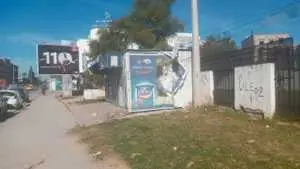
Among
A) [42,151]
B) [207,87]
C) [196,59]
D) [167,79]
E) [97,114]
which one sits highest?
[196,59]

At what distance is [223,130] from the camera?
37.0ft

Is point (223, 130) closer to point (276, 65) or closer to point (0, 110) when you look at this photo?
point (276, 65)

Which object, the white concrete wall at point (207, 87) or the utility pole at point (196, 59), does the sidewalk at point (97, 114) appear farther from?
the white concrete wall at point (207, 87)

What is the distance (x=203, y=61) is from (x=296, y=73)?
8.96 metres

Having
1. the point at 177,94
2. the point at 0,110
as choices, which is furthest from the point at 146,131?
the point at 0,110

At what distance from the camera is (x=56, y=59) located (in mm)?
63656

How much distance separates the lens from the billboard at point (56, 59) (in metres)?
62.8

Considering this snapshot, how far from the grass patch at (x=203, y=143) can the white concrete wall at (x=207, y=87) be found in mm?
4726

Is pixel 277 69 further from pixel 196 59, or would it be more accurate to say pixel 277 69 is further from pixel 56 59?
pixel 56 59

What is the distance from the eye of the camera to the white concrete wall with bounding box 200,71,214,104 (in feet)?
63.5

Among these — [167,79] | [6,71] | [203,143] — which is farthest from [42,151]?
[6,71]

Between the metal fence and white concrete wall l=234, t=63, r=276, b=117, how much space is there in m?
0.22

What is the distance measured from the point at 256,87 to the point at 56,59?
176 feet

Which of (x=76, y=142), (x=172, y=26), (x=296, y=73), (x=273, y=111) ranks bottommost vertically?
(x=76, y=142)
